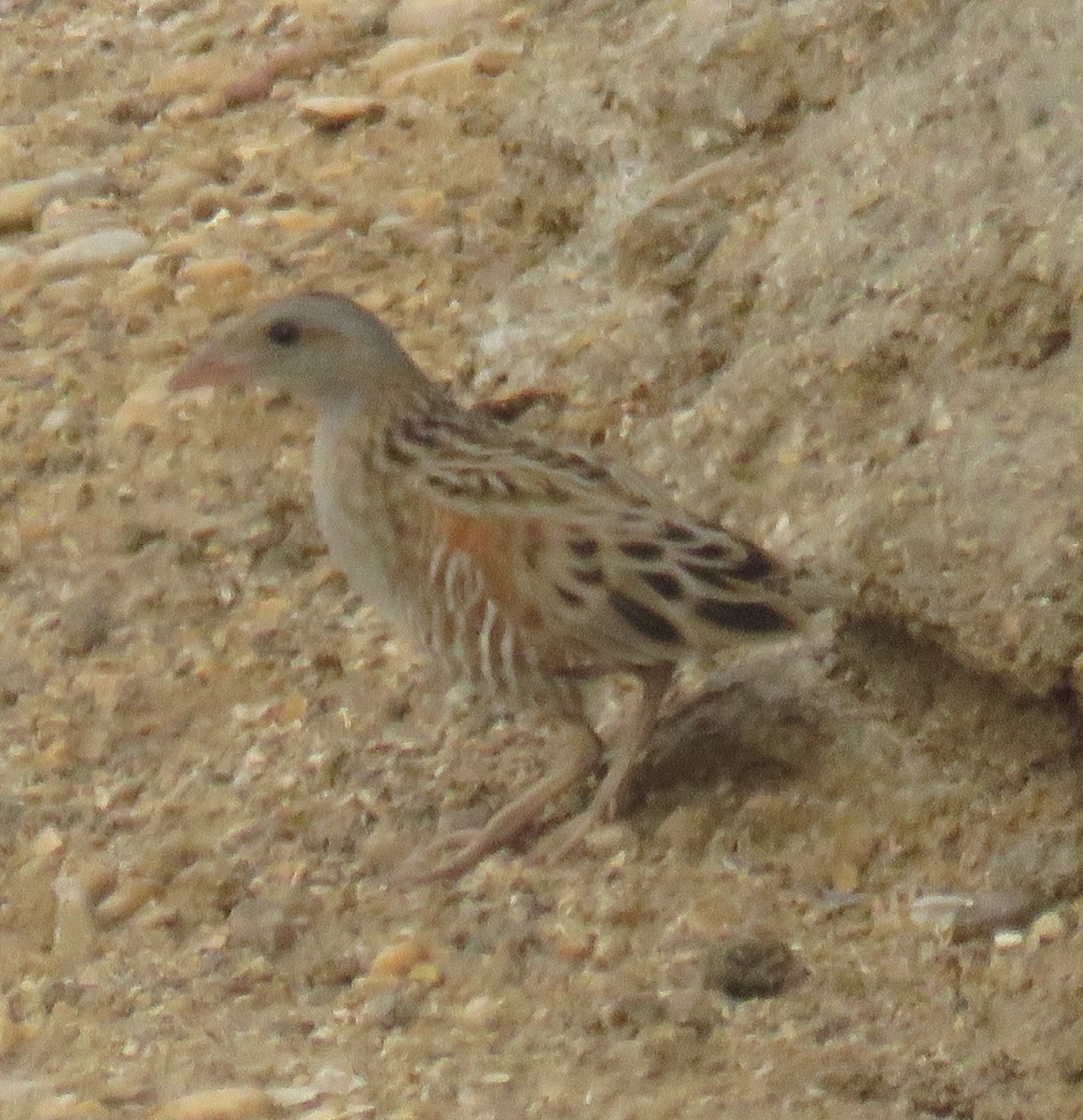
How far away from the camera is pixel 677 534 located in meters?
4.55

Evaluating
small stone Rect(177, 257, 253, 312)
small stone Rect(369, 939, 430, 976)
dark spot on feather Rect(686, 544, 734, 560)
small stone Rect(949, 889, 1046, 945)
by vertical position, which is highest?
small stone Rect(177, 257, 253, 312)

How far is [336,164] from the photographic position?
6.93 m

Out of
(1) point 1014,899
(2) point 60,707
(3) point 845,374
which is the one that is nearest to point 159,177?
(2) point 60,707

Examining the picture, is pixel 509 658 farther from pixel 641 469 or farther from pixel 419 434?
pixel 641 469

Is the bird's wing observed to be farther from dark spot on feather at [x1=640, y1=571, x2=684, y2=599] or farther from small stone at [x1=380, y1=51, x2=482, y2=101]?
small stone at [x1=380, y1=51, x2=482, y2=101]

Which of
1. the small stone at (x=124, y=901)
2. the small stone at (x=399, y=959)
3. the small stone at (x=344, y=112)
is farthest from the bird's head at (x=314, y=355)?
the small stone at (x=344, y=112)

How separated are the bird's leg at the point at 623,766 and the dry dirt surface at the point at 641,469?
0.32ft

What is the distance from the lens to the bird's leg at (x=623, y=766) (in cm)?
466

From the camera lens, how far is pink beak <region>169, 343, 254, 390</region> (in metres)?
5.08

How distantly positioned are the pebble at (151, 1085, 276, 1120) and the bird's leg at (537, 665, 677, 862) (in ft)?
3.32

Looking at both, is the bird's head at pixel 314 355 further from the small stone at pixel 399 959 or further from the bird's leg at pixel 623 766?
the small stone at pixel 399 959

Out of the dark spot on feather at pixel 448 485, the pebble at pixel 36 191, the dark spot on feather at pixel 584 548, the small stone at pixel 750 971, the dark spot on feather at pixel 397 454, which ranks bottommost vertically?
the small stone at pixel 750 971

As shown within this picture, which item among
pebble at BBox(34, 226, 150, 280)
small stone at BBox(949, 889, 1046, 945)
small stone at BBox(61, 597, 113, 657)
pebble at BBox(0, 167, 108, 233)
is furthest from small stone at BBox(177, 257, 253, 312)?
small stone at BBox(949, 889, 1046, 945)

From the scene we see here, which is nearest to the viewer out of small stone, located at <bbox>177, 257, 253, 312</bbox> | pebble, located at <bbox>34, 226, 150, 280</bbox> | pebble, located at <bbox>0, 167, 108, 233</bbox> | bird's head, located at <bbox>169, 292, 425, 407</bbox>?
bird's head, located at <bbox>169, 292, 425, 407</bbox>
